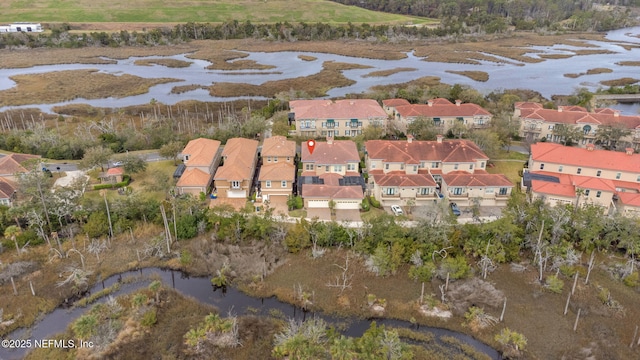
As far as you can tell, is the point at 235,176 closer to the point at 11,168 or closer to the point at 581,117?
the point at 11,168

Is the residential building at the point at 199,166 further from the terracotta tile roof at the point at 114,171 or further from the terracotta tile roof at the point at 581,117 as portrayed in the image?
the terracotta tile roof at the point at 581,117

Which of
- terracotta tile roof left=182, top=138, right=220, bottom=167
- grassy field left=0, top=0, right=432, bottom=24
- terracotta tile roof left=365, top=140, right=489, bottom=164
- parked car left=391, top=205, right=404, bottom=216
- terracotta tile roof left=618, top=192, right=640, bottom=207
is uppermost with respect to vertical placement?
grassy field left=0, top=0, right=432, bottom=24

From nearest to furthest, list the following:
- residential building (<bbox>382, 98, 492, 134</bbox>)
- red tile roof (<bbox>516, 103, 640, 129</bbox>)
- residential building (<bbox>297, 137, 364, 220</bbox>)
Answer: residential building (<bbox>297, 137, 364, 220</bbox>) → red tile roof (<bbox>516, 103, 640, 129</bbox>) → residential building (<bbox>382, 98, 492, 134</bbox>)

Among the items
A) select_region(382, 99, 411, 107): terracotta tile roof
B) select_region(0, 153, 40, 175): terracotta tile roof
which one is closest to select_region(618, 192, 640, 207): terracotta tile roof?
select_region(382, 99, 411, 107): terracotta tile roof

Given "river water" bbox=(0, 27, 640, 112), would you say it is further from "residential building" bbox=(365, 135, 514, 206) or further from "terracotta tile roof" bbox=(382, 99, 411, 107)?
"residential building" bbox=(365, 135, 514, 206)

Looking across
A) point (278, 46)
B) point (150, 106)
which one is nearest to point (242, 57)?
point (278, 46)

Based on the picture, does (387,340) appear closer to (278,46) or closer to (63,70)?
(63,70)

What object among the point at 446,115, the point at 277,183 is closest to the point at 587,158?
the point at 446,115
